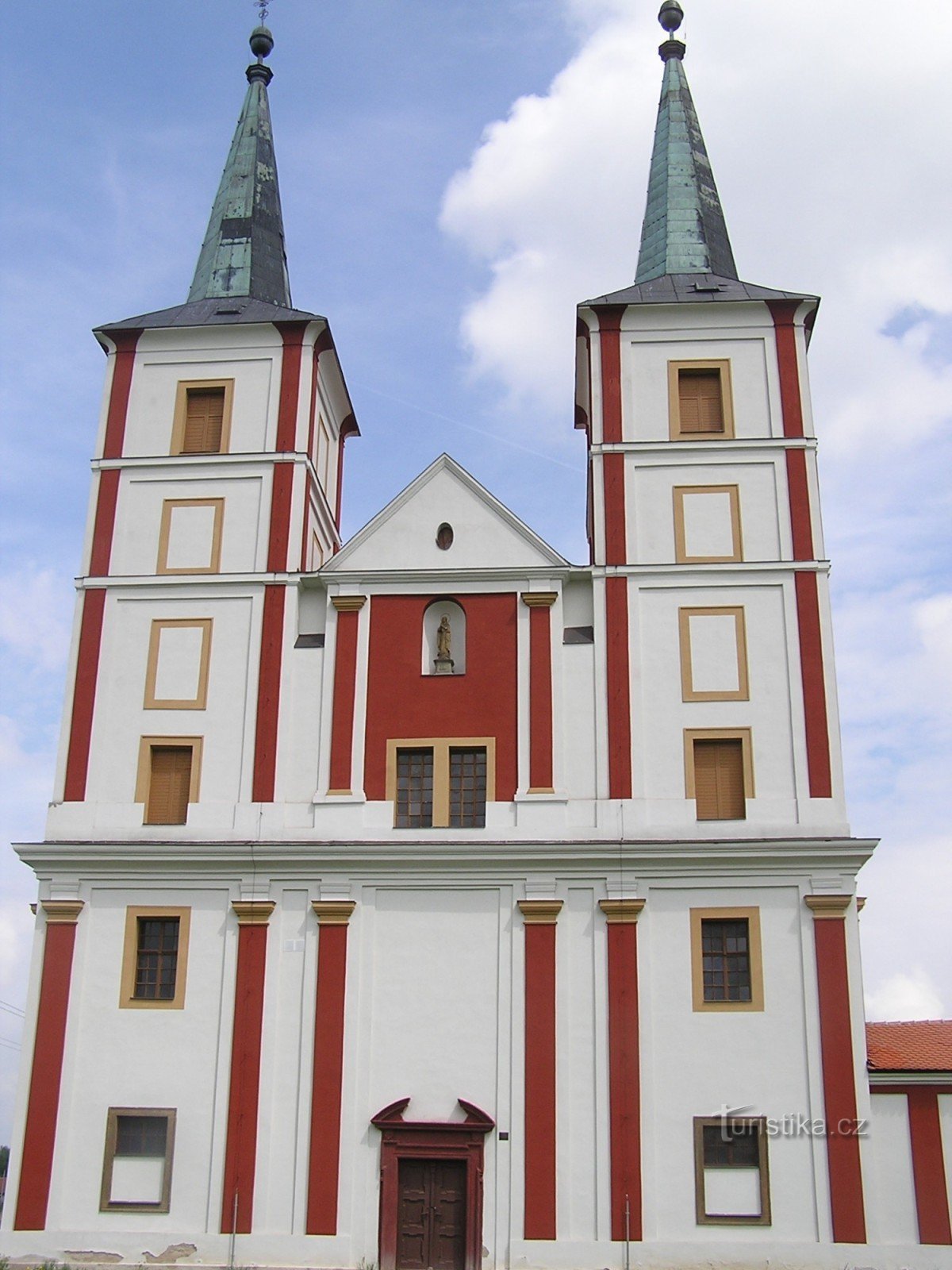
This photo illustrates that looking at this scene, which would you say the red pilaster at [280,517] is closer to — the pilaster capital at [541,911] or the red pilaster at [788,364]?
the pilaster capital at [541,911]

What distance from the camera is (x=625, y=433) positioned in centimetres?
2620

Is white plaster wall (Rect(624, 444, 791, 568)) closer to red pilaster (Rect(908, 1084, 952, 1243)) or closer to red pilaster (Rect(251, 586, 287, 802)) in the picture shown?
red pilaster (Rect(251, 586, 287, 802))

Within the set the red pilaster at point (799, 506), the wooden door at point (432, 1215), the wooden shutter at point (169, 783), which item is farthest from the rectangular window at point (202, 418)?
the wooden door at point (432, 1215)

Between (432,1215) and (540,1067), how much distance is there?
2708 millimetres

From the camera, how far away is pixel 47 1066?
22.6 metres

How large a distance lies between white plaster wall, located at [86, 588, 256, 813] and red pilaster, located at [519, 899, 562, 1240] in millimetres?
5419

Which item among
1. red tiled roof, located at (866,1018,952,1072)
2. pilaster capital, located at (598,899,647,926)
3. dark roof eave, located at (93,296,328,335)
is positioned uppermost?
dark roof eave, located at (93,296,328,335)

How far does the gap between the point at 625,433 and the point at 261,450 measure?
668cm

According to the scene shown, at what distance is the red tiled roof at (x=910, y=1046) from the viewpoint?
907 inches

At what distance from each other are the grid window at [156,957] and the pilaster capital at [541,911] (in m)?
5.65

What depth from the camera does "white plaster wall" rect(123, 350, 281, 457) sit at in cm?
2688

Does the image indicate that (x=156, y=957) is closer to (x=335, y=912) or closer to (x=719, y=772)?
(x=335, y=912)

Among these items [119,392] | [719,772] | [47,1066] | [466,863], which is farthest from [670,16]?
[47,1066]

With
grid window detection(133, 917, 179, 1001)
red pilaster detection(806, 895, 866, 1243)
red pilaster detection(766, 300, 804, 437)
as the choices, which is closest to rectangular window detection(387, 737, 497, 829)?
grid window detection(133, 917, 179, 1001)
